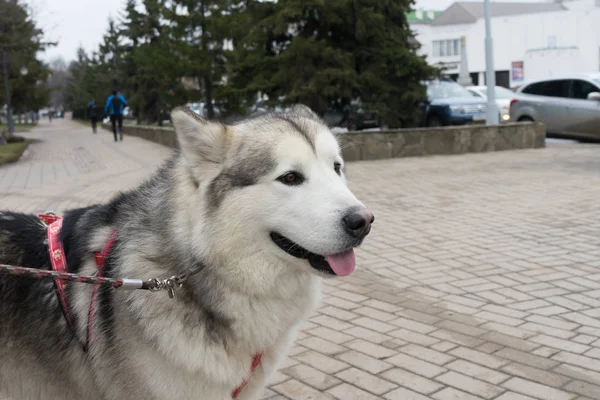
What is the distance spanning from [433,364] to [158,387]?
84.8 inches

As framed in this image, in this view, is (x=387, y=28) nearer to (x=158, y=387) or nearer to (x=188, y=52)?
(x=188, y=52)

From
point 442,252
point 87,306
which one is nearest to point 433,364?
point 87,306

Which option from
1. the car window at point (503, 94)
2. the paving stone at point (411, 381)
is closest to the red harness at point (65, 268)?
the paving stone at point (411, 381)

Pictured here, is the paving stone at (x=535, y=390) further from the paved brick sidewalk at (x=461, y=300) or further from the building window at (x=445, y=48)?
the building window at (x=445, y=48)

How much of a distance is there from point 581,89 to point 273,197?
16.9m

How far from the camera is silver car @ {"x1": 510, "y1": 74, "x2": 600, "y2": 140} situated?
54.2 feet

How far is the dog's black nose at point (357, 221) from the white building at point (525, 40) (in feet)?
237

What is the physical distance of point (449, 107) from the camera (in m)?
18.5

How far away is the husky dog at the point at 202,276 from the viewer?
7.88ft

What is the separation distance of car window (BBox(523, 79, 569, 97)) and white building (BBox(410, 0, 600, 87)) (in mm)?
54790

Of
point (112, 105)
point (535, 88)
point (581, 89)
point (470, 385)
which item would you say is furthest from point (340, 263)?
point (112, 105)

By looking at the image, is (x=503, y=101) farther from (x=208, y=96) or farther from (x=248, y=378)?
(x=248, y=378)

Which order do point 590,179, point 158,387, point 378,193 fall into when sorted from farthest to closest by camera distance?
1. point 590,179
2. point 378,193
3. point 158,387

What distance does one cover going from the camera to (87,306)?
2504 millimetres
